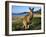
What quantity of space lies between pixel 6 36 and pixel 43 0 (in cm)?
81

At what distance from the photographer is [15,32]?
166 centimetres

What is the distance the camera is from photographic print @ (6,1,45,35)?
1.64m

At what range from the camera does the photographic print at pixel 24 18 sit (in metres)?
1.64

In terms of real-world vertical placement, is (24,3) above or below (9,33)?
above

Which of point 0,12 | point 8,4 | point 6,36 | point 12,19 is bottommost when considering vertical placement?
point 6,36

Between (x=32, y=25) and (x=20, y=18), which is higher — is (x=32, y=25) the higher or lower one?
the lower one

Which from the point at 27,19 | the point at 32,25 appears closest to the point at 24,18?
the point at 27,19

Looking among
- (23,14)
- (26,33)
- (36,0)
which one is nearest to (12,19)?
(23,14)

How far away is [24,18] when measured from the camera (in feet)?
5.60

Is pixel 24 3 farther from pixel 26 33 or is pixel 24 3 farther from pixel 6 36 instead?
pixel 6 36

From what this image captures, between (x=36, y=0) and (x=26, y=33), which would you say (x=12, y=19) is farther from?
(x=36, y=0)

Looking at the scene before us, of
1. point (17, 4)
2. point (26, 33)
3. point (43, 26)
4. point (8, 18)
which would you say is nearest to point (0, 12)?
point (8, 18)

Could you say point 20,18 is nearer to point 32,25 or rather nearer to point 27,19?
point 27,19

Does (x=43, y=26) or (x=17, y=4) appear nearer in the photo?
(x=17, y=4)
